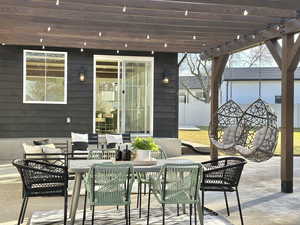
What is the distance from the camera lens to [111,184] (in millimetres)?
3926

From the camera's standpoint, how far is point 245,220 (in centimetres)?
476

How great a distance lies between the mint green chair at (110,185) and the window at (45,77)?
743 cm

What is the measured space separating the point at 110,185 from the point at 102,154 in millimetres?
1431

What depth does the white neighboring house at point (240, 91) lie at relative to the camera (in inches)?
818

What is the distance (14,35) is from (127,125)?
434 cm

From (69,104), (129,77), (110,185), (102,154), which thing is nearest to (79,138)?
(69,104)

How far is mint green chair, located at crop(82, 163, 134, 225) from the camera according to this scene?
152 inches

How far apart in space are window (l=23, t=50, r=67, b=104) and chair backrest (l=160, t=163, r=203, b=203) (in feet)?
24.6

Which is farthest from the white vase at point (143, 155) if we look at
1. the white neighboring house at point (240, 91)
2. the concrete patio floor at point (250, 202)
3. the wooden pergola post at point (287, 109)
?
the white neighboring house at point (240, 91)

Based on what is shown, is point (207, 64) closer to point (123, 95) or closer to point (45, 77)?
point (123, 95)

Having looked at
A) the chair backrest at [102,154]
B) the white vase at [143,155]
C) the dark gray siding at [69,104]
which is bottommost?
the chair backrest at [102,154]

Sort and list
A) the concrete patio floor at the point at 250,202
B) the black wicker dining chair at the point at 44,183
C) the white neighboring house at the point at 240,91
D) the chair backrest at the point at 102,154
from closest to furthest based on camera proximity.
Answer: the black wicker dining chair at the point at 44,183 < the concrete patio floor at the point at 250,202 < the chair backrest at the point at 102,154 < the white neighboring house at the point at 240,91

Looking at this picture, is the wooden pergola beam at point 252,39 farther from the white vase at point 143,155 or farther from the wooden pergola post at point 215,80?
the white vase at point 143,155

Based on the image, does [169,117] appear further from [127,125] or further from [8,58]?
[8,58]
